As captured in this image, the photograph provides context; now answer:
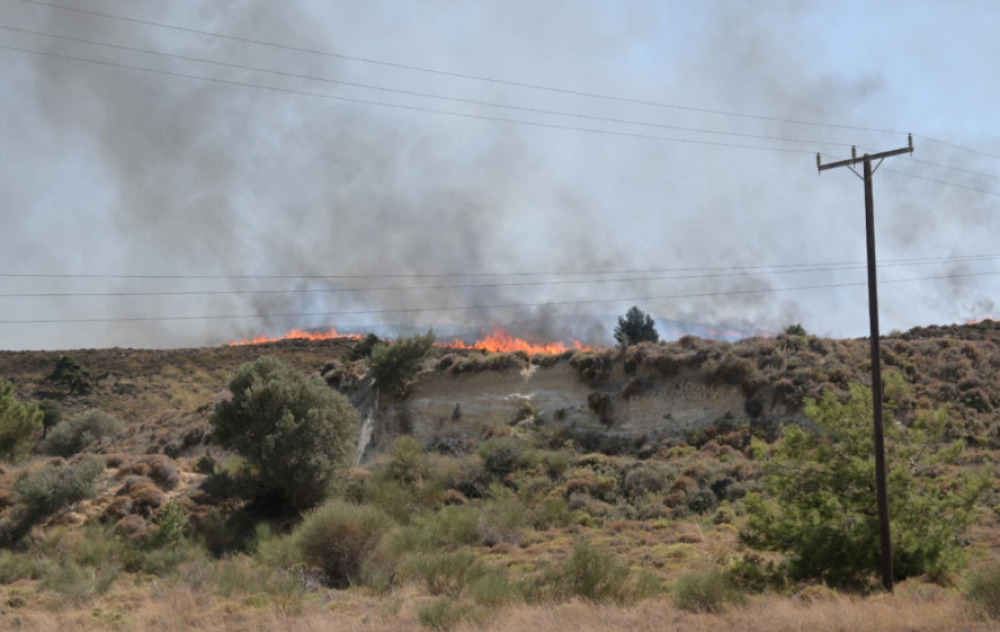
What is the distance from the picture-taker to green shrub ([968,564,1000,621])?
14.9m

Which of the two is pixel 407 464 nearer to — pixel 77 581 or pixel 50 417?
pixel 77 581

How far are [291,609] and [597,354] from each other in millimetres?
31469

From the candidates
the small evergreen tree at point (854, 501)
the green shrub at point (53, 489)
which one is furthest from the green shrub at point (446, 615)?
the green shrub at point (53, 489)

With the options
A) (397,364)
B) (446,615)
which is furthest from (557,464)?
(446,615)

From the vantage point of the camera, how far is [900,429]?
2097 cm

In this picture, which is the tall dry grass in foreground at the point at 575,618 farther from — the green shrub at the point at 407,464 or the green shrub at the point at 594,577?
the green shrub at the point at 407,464

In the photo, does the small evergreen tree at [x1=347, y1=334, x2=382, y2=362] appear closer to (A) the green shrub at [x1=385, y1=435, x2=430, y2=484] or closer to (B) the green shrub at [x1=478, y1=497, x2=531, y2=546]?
(A) the green shrub at [x1=385, y1=435, x2=430, y2=484]

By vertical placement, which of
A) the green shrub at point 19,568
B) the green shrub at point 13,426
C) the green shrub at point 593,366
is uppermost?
the green shrub at point 593,366

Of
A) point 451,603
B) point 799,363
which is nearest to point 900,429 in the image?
point 451,603

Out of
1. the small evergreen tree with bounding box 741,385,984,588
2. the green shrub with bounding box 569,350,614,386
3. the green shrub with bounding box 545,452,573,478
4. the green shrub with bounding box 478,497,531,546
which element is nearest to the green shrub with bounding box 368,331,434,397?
the green shrub with bounding box 569,350,614,386

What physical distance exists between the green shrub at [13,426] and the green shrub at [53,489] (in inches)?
451

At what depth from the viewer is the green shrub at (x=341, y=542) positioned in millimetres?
24141

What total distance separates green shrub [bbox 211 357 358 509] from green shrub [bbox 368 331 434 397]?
35.2ft

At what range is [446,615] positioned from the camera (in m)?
16.5
